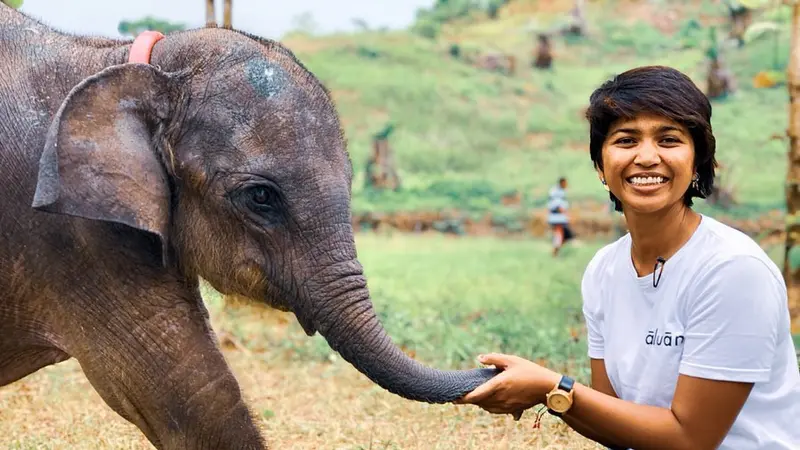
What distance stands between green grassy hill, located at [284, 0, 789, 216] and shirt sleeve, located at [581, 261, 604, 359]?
37.0 ft

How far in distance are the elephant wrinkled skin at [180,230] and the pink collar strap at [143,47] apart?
8 centimetres

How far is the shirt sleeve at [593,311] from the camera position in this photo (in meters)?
3.21

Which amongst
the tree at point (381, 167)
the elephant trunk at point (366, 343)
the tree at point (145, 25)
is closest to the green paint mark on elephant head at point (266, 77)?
the elephant trunk at point (366, 343)

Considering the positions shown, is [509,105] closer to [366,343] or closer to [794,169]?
[794,169]

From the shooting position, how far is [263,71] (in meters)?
3.58

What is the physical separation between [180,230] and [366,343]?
0.76 metres

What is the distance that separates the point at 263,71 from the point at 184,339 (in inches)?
36.3

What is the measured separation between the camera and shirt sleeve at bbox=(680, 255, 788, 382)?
8.71ft

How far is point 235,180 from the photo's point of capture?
3490 millimetres

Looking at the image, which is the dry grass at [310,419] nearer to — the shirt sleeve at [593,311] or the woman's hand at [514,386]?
the shirt sleeve at [593,311]

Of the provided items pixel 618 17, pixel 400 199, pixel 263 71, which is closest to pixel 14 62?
pixel 263 71

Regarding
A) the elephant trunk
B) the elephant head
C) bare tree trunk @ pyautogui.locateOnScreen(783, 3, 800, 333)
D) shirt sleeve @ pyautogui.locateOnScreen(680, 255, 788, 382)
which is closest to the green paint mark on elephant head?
the elephant head

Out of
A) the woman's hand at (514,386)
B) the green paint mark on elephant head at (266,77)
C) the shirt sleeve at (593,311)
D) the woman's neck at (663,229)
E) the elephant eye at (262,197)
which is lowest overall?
the woman's hand at (514,386)

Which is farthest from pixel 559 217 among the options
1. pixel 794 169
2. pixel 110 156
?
pixel 110 156
